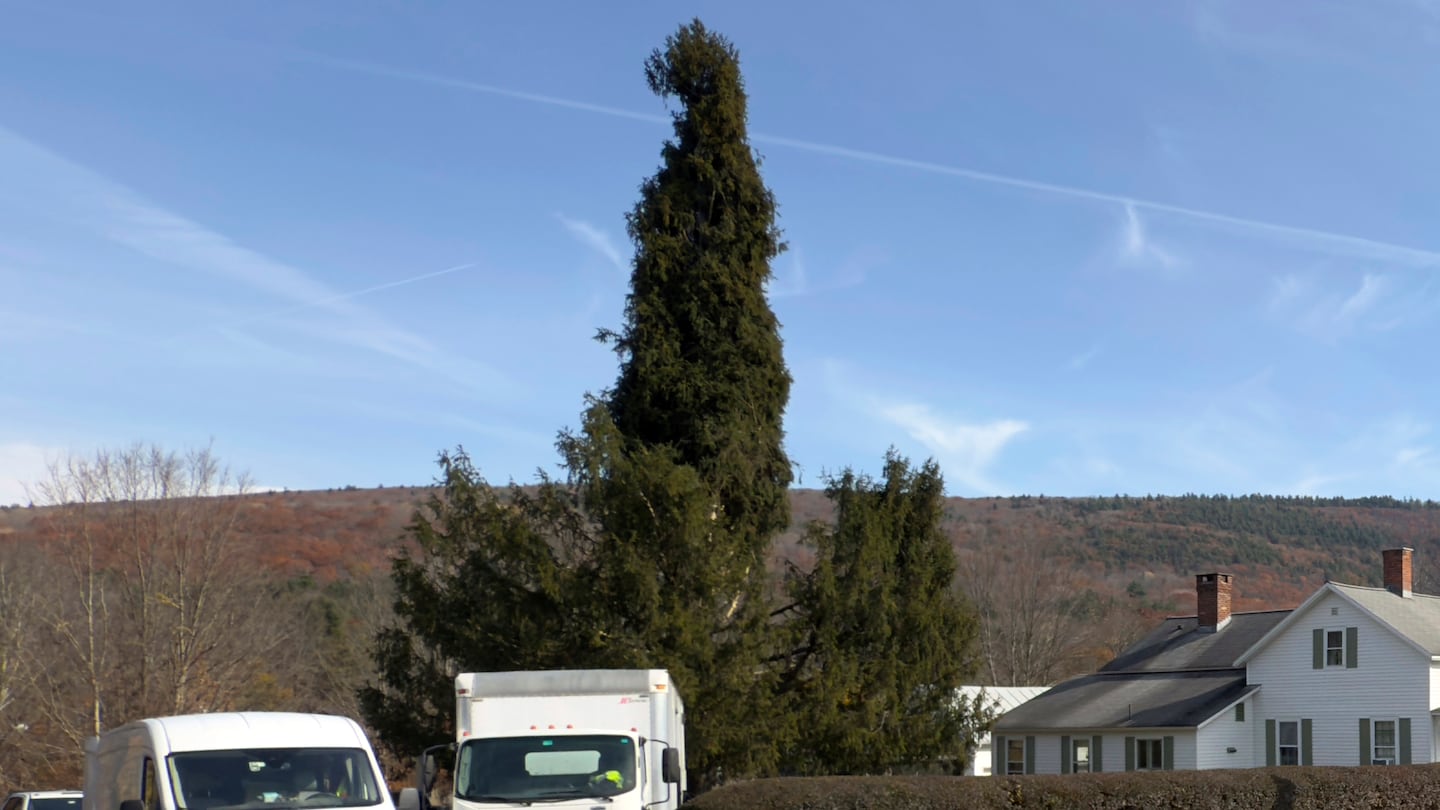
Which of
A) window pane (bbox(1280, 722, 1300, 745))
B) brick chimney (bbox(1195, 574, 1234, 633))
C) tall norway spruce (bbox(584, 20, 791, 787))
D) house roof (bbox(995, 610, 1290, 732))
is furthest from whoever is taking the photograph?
brick chimney (bbox(1195, 574, 1234, 633))

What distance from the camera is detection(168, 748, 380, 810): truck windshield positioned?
39.1ft

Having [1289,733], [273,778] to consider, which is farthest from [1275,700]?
[273,778]

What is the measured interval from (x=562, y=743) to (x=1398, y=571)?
37.5m

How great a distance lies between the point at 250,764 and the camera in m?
12.2

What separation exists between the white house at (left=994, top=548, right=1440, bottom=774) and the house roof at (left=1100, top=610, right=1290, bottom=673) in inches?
2.7

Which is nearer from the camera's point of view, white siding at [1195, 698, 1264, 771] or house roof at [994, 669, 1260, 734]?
white siding at [1195, 698, 1264, 771]

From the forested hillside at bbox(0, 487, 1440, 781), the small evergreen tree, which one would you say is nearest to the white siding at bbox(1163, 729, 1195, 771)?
the forested hillside at bbox(0, 487, 1440, 781)

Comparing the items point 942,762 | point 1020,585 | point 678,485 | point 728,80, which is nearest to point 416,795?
point 678,485

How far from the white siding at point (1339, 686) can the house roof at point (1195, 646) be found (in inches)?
93.8

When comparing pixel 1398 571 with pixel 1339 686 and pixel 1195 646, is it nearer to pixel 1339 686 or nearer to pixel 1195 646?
pixel 1339 686

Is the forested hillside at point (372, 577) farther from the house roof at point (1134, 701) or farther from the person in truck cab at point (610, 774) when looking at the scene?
the person in truck cab at point (610, 774)

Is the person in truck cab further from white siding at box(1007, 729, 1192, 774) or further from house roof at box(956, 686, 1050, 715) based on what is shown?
house roof at box(956, 686, 1050, 715)

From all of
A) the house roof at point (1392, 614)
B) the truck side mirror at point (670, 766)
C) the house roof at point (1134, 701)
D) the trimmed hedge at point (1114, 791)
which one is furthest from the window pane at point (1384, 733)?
the truck side mirror at point (670, 766)

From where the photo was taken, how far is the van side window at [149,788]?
12.0 meters
